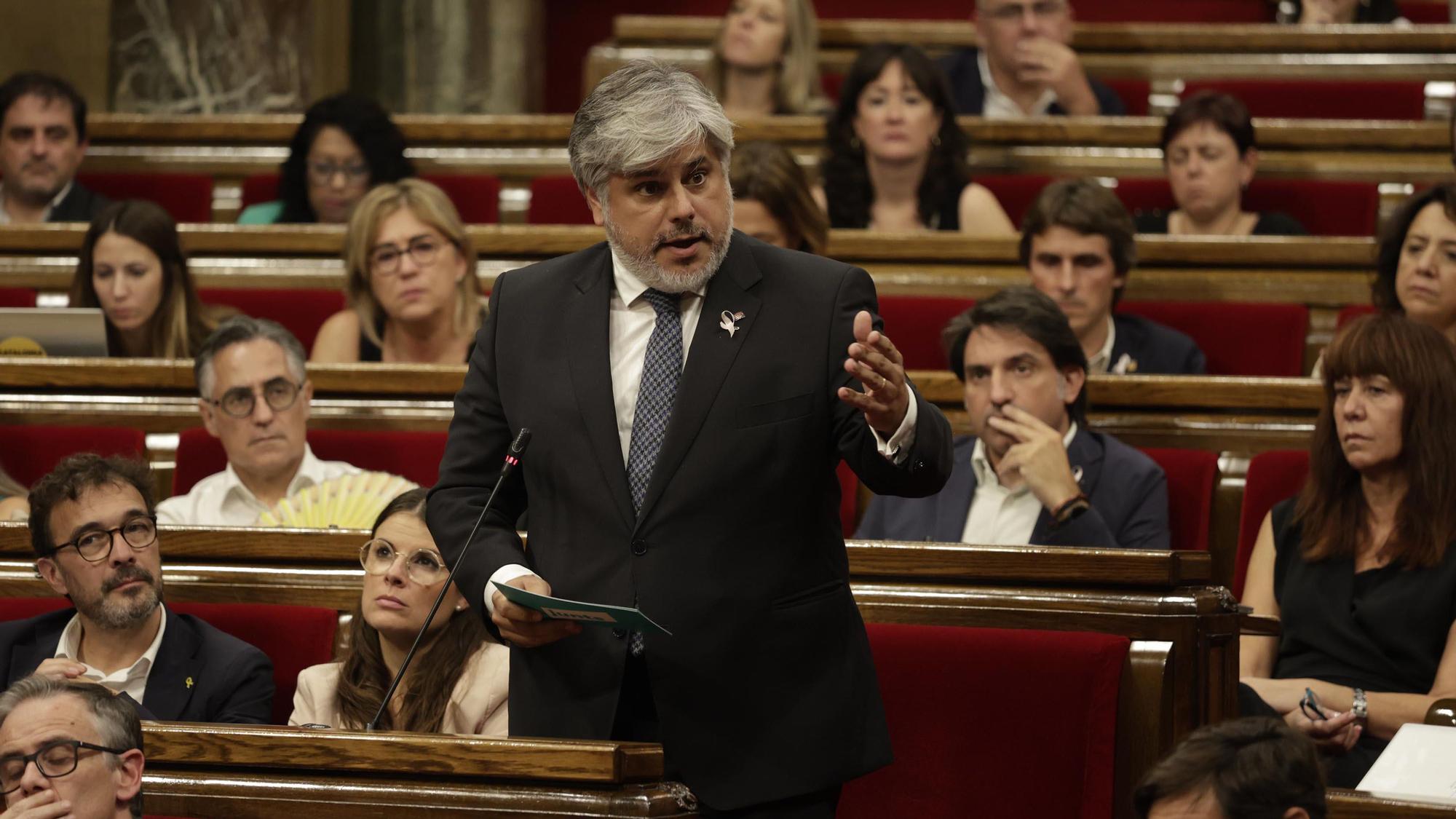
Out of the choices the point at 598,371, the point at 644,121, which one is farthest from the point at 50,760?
the point at 644,121

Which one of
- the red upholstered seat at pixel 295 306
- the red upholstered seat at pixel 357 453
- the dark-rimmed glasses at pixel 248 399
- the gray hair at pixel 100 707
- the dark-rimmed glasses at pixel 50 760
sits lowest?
the dark-rimmed glasses at pixel 50 760

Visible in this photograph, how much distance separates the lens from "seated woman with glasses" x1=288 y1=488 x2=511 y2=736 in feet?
4.54

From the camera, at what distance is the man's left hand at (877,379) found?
3.06 feet

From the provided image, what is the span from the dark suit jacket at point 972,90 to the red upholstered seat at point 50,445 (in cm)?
145

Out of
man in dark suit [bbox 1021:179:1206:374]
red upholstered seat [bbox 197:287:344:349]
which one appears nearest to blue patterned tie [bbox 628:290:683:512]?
man in dark suit [bbox 1021:179:1206:374]

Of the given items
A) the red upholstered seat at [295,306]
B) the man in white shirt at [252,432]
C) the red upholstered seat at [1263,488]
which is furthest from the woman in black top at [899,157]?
the man in white shirt at [252,432]

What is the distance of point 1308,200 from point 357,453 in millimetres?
1375

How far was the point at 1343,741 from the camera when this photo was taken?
1.43 meters

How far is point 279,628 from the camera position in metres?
1.49

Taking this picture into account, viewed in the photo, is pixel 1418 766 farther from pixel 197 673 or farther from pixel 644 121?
pixel 197 673

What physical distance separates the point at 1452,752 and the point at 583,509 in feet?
1.94

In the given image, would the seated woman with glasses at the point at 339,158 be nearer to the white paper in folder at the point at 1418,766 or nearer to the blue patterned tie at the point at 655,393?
the blue patterned tie at the point at 655,393

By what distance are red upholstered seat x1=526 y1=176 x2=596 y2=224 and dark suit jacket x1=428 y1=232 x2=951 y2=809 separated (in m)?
1.67

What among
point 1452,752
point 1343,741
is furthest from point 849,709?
point 1343,741
